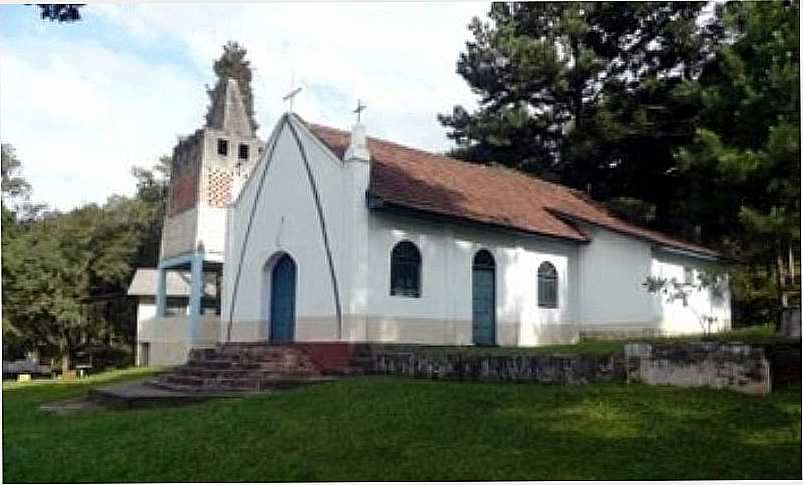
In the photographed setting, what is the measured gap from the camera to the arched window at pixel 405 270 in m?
12.5

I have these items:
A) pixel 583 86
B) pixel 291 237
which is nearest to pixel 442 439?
pixel 291 237

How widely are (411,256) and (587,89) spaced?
33.8 feet

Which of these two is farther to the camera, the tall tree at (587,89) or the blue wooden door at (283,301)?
the tall tree at (587,89)

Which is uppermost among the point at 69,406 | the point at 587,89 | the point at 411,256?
the point at 587,89

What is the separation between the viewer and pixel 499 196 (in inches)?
600

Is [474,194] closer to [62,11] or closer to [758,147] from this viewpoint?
[758,147]

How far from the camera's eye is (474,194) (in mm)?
14523

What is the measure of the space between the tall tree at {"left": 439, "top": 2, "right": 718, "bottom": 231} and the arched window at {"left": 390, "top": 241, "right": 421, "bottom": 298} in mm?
8609

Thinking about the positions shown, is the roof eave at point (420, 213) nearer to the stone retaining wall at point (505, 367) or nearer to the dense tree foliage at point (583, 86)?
the stone retaining wall at point (505, 367)

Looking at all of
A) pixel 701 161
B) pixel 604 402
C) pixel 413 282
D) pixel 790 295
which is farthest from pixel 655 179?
pixel 604 402

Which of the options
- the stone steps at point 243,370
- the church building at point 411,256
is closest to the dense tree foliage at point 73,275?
the church building at point 411,256

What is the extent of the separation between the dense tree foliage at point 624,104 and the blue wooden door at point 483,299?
3.99 meters

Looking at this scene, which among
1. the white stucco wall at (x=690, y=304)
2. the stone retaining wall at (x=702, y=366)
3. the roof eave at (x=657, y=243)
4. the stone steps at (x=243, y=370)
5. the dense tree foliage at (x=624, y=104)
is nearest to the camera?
the stone retaining wall at (x=702, y=366)

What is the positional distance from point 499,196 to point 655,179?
6496mm
